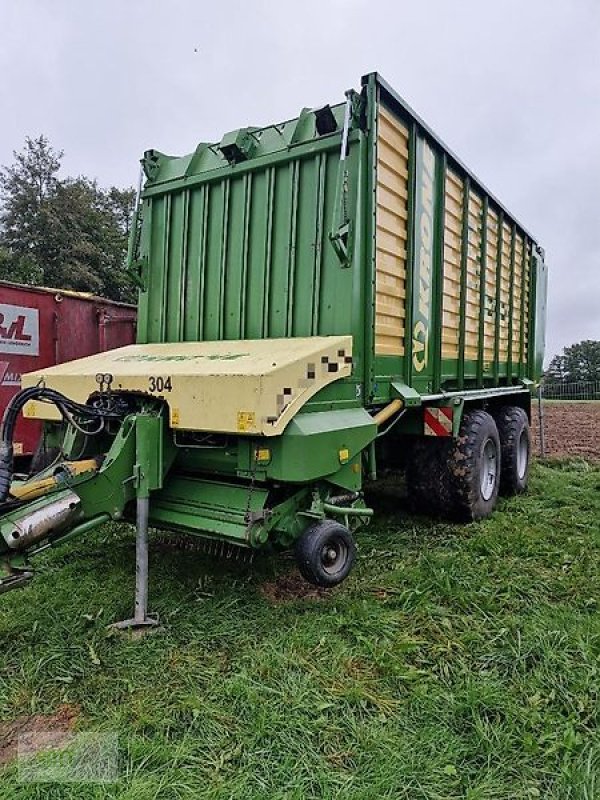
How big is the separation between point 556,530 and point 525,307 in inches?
139

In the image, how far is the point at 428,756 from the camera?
2.30m

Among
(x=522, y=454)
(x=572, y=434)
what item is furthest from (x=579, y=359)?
(x=522, y=454)

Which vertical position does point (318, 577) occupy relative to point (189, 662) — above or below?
above

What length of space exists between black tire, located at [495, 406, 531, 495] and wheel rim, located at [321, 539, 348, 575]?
3845 mm

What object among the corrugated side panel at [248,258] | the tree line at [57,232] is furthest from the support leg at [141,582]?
the tree line at [57,232]

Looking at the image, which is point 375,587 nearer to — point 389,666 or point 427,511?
point 389,666

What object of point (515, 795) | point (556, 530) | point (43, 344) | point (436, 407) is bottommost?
point (515, 795)

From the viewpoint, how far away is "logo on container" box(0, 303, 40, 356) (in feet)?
19.3

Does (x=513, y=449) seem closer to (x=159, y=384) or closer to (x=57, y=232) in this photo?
(x=159, y=384)

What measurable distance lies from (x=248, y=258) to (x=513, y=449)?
3993 mm

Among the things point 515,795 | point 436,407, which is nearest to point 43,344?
point 436,407

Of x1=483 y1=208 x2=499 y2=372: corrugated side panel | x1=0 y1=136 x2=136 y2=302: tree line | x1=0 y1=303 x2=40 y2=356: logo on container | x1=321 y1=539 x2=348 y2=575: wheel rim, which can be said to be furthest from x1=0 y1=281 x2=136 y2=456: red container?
x1=0 y1=136 x2=136 y2=302: tree line

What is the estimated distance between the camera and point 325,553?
3.33m

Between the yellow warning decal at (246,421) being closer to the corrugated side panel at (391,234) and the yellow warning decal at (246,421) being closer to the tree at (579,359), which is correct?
the corrugated side panel at (391,234)
